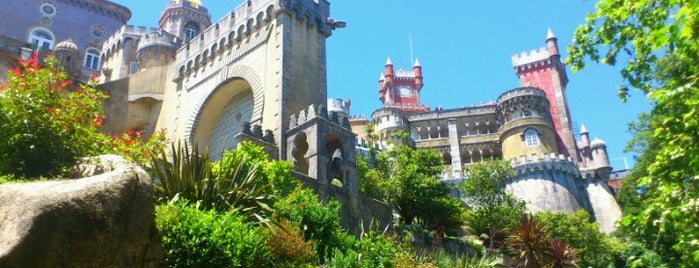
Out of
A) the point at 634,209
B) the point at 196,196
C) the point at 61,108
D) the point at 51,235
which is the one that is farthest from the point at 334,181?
the point at 634,209

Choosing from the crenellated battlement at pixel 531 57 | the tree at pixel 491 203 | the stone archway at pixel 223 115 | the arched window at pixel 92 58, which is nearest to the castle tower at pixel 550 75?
the crenellated battlement at pixel 531 57

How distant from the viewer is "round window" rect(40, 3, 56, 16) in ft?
144

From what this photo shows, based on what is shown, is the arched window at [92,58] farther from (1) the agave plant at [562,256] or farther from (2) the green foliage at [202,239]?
(2) the green foliage at [202,239]

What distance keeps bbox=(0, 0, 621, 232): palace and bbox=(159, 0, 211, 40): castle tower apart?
9cm

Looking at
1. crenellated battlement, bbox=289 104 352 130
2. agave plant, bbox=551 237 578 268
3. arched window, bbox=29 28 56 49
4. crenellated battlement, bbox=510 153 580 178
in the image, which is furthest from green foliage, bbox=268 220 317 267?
crenellated battlement, bbox=510 153 580 178

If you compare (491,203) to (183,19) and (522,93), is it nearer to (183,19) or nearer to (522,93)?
(522,93)

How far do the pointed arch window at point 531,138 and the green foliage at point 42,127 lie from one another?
44867 millimetres

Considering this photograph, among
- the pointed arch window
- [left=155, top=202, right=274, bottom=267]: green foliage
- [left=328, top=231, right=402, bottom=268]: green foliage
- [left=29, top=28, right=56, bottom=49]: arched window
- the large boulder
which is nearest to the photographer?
the large boulder

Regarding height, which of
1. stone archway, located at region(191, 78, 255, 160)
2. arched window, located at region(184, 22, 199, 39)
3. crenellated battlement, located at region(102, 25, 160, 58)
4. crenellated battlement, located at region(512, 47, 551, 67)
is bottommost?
stone archway, located at region(191, 78, 255, 160)

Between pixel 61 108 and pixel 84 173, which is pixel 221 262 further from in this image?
pixel 61 108

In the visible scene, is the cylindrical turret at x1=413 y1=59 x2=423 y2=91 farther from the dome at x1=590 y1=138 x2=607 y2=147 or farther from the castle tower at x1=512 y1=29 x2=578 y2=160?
the dome at x1=590 y1=138 x2=607 y2=147

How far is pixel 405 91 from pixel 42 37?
48.6 meters

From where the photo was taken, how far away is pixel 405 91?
81438mm

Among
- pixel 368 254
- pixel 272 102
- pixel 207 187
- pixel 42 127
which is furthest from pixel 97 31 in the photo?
pixel 368 254
